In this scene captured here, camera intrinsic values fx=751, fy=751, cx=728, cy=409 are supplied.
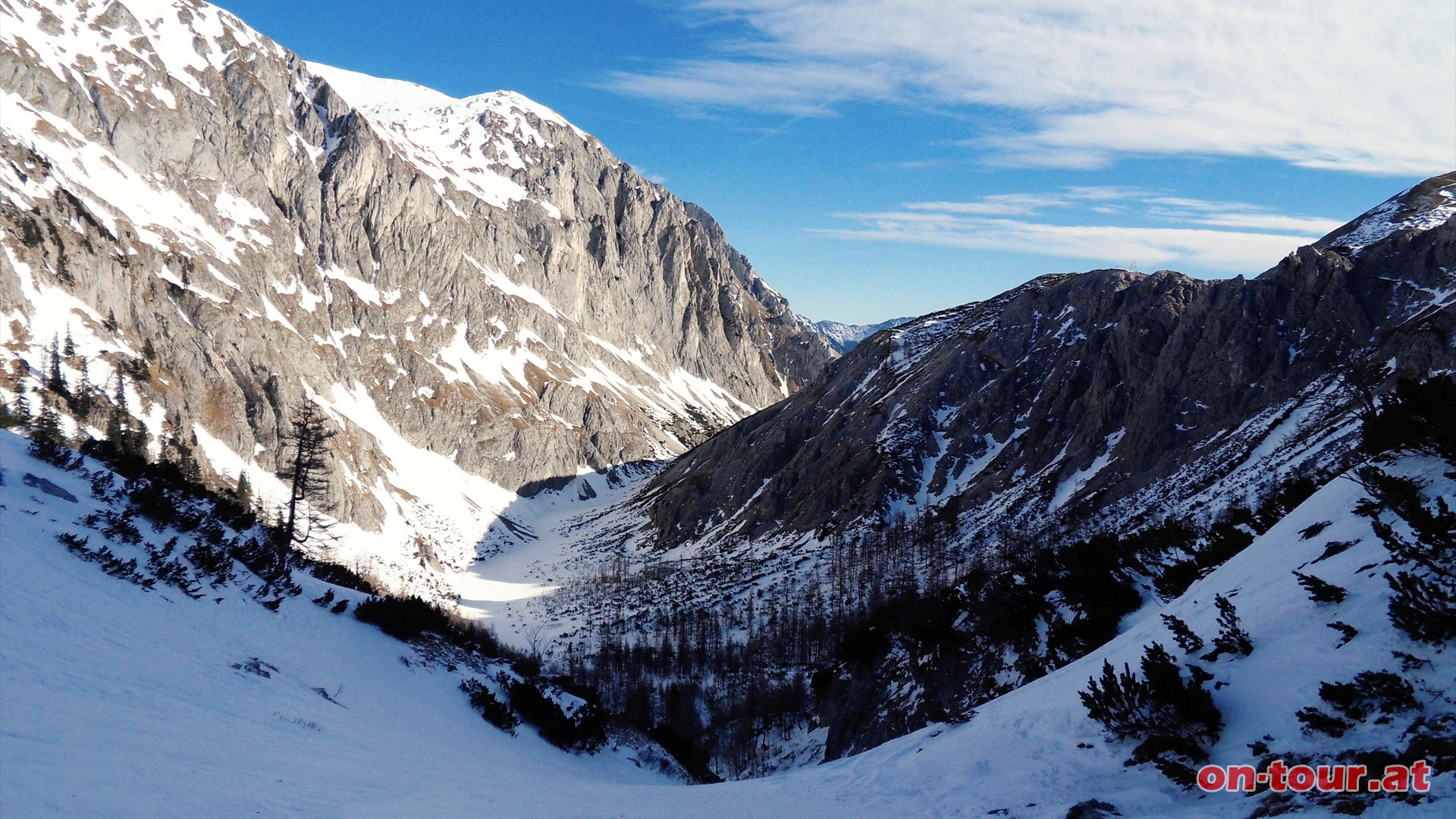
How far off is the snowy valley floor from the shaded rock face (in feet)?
181

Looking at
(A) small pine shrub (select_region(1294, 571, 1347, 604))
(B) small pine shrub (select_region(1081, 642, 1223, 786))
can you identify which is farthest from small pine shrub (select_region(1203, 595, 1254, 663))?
(A) small pine shrub (select_region(1294, 571, 1347, 604))

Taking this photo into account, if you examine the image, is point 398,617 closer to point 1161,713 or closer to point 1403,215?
point 1161,713

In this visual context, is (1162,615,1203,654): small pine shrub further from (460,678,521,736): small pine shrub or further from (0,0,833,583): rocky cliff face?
(0,0,833,583): rocky cliff face

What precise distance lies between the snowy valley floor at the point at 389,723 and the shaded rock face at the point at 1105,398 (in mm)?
55170

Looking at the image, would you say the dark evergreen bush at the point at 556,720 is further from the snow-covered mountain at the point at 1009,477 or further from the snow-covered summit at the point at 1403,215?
the snow-covered summit at the point at 1403,215

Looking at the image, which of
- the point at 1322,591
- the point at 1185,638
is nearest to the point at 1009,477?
the point at 1185,638

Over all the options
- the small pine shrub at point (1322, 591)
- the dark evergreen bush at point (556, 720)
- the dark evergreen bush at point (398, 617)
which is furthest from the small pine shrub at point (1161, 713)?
the dark evergreen bush at point (398, 617)

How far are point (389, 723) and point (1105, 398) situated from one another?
102 meters

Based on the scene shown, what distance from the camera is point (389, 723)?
16.8 m

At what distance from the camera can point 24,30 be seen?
447ft

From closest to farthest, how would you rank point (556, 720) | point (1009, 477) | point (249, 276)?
1. point (556, 720)
2. point (1009, 477)
3. point (249, 276)

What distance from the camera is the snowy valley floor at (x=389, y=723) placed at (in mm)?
8547

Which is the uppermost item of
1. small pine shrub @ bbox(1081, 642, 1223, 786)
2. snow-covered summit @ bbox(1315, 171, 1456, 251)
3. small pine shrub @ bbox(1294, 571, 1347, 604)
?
snow-covered summit @ bbox(1315, 171, 1456, 251)

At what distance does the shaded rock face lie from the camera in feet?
248
